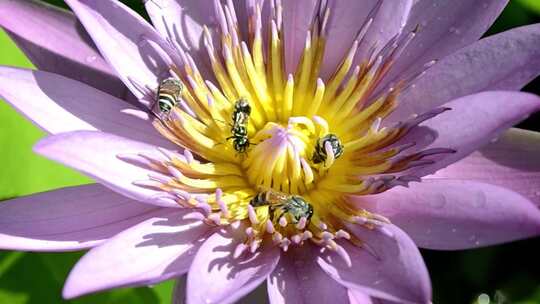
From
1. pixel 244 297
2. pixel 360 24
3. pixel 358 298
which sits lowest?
pixel 358 298

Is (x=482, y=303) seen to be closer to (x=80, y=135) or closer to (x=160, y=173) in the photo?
(x=160, y=173)

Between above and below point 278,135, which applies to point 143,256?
below

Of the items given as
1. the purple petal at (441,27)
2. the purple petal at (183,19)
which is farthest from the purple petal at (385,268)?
the purple petal at (183,19)

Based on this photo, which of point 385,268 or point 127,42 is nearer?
point 385,268

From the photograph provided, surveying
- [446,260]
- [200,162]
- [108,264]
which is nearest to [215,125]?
[200,162]

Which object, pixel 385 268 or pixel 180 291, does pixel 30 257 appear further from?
pixel 385 268

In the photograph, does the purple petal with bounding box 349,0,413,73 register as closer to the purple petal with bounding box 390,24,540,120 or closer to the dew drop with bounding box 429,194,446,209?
the purple petal with bounding box 390,24,540,120

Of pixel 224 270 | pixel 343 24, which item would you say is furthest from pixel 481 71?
pixel 224 270

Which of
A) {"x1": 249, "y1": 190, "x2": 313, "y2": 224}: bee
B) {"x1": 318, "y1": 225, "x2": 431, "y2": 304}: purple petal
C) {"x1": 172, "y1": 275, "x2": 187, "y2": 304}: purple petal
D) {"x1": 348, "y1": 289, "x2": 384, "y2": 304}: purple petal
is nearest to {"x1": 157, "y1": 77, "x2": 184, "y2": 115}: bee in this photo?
{"x1": 249, "y1": 190, "x2": 313, "y2": 224}: bee
